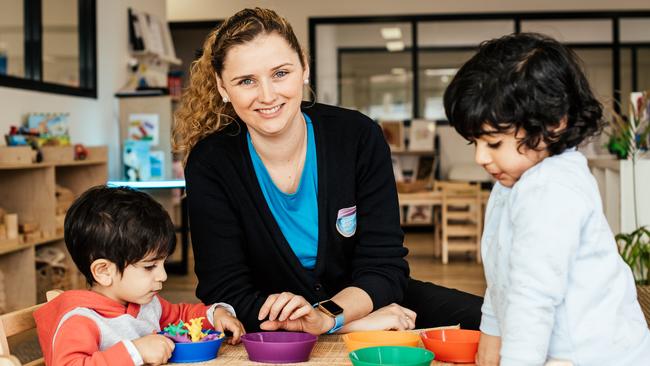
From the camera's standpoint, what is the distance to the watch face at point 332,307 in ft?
5.43

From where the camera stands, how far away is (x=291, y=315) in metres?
1.54

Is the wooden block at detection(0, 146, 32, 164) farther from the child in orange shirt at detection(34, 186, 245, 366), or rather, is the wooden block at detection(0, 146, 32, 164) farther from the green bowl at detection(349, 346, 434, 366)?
the green bowl at detection(349, 346, 434, 366)

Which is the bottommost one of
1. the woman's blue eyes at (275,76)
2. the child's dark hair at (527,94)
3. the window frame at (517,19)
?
the child's dark hair at (527,94)

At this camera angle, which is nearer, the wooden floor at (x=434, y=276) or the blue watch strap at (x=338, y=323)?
the blue watch strap at (x=338, y=323)

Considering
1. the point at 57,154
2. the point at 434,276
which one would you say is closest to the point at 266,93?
the point at 57,154

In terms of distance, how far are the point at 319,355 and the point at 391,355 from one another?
0.57ft

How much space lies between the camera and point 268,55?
1764 millimetres

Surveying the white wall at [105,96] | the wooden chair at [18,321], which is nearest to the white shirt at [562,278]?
the wooden chair at [18,321]

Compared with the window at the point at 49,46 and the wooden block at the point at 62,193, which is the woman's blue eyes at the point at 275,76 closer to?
the window at the point at 49,46

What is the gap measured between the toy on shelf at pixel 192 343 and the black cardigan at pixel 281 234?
32 cm

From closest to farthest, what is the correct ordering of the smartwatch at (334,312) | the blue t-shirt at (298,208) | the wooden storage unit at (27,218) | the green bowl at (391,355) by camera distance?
the green bowl at (391,355), the smartwatch at (334,312), the blue t-shirt at (298,208), the wooden storage unit at (27,218)

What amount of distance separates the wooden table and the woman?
0.17 meters

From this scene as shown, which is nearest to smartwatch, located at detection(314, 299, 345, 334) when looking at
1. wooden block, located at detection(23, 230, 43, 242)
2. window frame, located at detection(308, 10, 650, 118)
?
wooden block, located at detection(23, 230, 43, 242)

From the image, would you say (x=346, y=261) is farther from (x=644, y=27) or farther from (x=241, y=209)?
(x=644, y=27)
